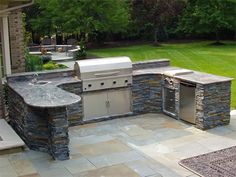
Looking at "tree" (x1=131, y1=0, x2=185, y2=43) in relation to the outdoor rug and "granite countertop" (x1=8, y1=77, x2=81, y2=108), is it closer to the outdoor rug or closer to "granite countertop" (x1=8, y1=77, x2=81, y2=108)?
"granite countertop" (x1=8, y1=77, x2=81, y2=108)

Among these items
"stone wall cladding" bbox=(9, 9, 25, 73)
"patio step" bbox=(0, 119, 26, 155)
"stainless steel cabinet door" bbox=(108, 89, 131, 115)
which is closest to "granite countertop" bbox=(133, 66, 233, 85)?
"stainless steel cabinet door" bbox=(108, 89, 131, 115)

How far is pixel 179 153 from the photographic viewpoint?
712cm

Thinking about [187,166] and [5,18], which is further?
[5,18]

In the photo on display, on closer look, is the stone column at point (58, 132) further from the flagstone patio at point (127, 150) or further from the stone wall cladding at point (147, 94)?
the stone wall cladding at point (147, 94)

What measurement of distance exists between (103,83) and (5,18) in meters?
2.78

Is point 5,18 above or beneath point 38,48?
above

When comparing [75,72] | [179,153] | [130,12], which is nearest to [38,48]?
[130,12]

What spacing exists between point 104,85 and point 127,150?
2142 mm

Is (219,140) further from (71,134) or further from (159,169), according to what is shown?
(71,134)

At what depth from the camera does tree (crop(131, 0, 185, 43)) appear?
2653 cm

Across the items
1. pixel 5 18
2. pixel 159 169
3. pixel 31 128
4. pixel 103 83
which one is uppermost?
pixel 5 18

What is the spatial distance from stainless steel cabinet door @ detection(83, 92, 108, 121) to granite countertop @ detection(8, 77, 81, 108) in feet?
1.72

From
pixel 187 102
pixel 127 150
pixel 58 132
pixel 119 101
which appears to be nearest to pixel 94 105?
pixel 119 101

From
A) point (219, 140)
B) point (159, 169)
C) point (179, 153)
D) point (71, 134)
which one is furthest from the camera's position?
point (71, 134)
